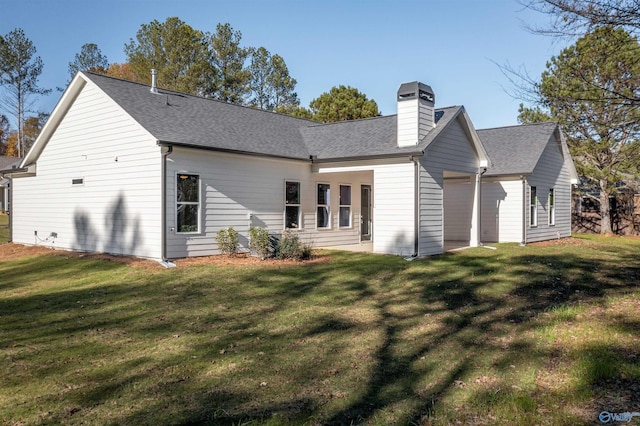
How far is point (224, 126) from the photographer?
15.5 metres

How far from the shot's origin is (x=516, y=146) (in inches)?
813

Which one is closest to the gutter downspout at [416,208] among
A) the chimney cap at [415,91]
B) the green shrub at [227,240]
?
the chimney cap at [415,91]

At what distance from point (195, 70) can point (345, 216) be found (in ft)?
69.3

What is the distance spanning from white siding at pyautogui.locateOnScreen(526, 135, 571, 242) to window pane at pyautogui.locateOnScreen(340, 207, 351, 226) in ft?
23.3

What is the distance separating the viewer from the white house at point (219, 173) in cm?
1316

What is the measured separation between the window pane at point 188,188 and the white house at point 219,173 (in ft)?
0.10

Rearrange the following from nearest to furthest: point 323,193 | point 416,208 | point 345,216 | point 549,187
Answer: point 416,208
point 323,193
point 345,216
point 549,187

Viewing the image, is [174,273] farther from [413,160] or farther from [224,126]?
[413,160]

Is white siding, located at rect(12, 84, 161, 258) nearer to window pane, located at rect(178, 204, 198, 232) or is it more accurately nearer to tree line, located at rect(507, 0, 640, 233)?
window pane, located at rect(178, 204, 198, 232)

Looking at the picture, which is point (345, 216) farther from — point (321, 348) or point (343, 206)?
point (321, 348)

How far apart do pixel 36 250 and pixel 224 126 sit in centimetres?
738

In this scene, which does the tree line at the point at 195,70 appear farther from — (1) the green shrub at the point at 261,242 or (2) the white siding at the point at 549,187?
(1) the green shrub at the point at 261,242

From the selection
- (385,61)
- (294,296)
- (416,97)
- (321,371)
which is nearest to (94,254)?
(294,296)

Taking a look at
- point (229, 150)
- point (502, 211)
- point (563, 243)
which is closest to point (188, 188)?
point (229, 150)
